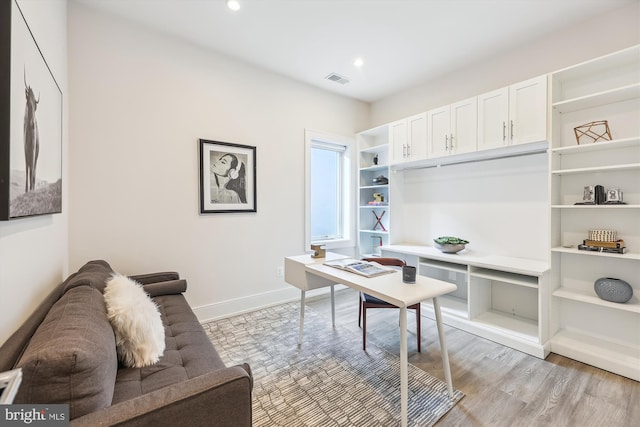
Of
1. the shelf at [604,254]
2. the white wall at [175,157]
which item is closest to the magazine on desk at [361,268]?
the white wall at [175,157]

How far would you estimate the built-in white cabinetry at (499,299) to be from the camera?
2330mm

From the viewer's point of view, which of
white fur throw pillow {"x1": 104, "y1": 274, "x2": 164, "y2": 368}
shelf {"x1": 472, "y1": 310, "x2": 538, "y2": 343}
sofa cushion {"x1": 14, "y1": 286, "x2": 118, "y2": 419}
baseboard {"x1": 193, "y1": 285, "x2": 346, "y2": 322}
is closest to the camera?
Answer: sofa cushion {"x1": 14, "y1": 286, "x2": 118, "y2": 419}

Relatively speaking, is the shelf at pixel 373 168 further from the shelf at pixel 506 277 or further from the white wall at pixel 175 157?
the shelf at pixel 506 277

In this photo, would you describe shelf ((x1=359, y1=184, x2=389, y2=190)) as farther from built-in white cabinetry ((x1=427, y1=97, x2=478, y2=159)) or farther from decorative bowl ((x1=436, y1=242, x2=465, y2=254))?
decorative bowl ((x1=436, y1=242, x2=465, y2=254))

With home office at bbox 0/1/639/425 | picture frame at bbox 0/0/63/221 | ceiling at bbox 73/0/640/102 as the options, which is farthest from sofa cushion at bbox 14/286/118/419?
ceiling at bbox 73/0/640/102

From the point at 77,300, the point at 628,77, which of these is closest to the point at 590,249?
the point at 628,77

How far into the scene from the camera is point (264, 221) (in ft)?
11.0

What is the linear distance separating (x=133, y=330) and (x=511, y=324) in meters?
3.12

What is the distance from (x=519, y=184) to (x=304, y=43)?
8.74 feet

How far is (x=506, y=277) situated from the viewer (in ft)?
8.45

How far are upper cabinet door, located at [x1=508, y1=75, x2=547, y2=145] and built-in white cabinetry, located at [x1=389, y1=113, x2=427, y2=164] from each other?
90 centimetres

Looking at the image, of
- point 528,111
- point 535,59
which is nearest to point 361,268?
point 528,111

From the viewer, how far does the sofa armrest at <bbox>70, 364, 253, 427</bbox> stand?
2.67 feet

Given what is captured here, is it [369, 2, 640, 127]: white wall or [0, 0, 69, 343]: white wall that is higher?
[369, 2, 640, 127]: white wall
